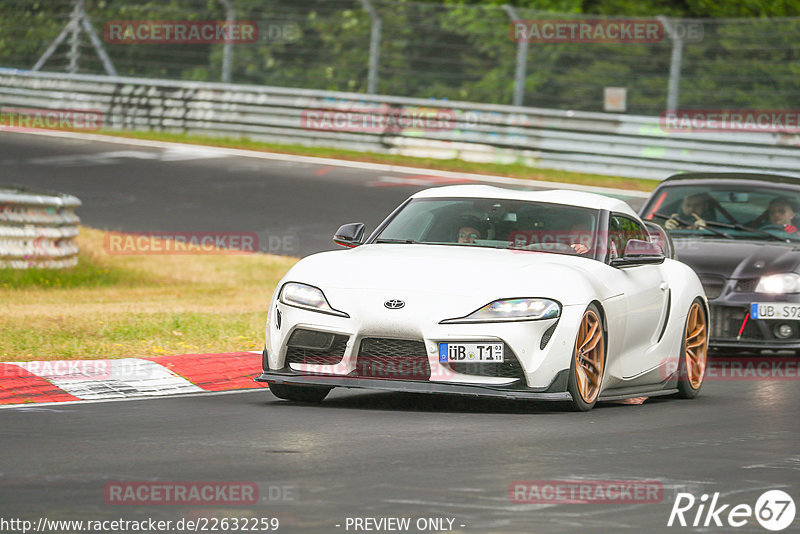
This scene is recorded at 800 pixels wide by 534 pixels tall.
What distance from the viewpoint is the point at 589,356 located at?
30.9 ft

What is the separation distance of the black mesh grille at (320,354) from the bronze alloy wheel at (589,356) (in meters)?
1.37

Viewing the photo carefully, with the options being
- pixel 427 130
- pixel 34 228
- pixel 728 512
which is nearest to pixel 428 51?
pixel 427 130

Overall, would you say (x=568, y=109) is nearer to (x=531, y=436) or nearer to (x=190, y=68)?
(x=190, y=68)

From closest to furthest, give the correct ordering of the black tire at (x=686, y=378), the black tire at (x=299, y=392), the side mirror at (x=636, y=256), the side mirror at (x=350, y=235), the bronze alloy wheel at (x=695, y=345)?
the black tire at (x=299, y=392) < the side mirror at (x=636, y=256) < the side mirror at (x=350, y=235) < the black tire at (x=686, y=378) < the bronze alloy wheel at (x=695, y=345)

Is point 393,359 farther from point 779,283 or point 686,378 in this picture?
point 779,283

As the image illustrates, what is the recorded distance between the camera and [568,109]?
28.7 meters

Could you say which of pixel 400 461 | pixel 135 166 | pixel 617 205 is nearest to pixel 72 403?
pixel 400 461

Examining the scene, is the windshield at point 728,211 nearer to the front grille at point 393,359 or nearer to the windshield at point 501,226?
the windshield at point 501,226

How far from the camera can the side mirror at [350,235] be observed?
Answer: 34.1 feet

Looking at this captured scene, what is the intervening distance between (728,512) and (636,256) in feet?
12.6

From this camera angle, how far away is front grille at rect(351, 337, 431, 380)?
8.99m

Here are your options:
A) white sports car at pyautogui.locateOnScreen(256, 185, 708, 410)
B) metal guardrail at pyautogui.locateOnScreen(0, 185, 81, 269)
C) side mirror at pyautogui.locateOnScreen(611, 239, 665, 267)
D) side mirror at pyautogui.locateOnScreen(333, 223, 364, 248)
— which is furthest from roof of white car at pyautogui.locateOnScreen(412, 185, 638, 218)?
metal guardrail at pyautogui.locateOnScreen(0, 185, 81, 269)

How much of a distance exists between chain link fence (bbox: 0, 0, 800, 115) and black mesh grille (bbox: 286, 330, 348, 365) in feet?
59.0

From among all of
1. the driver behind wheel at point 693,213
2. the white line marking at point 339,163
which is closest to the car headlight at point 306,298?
the driver behind wheel at point 693,213
